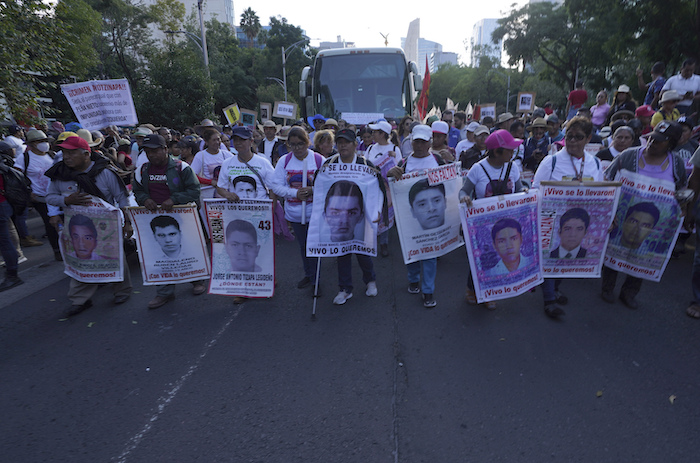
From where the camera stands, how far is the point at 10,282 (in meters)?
6.08

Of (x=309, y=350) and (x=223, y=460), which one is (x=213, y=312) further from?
(x=223, y=460)

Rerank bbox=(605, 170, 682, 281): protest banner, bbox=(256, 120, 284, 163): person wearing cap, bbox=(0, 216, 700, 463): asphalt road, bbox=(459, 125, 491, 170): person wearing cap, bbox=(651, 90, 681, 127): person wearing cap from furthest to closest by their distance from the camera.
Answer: bbox=(256, 120, 284, 163): person wearing cap < bbox=(651, 90, 681, 127): person wearing cap < bbox=(459, 125, 491, 170): person wearing cap < bbox=(605, 170, 682, 281): protest banner < bbox=(0, 216, 700, 463): asphalt road

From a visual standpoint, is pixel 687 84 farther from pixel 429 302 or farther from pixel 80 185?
pixel 80 185

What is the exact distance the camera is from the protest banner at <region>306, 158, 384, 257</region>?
4.71 metres

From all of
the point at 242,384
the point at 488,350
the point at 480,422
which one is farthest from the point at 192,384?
the point at 488,350

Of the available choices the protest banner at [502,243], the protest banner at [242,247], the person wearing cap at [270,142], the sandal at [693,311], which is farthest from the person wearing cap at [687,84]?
the protest banner at [242,247]

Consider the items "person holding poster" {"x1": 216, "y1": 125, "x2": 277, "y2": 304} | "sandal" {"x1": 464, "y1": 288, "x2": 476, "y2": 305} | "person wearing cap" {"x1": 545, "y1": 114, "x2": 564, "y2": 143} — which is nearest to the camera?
"sandal" {"x1": 464, "y1": 288, "x2": 476, "y2": 305}

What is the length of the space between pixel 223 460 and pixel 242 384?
32.5 inches

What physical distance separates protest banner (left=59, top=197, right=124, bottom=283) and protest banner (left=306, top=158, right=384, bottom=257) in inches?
89.2

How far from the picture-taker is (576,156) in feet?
14.6

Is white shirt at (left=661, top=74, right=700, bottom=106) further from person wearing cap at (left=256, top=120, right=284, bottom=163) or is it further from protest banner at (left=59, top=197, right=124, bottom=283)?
protest banner at (left=59, top=197, right=124, bottom=283)

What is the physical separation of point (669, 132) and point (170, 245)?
534 cm

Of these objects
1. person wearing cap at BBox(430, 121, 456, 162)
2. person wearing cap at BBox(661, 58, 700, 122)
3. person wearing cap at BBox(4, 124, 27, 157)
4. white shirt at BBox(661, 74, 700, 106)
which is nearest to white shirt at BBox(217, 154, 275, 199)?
person wearing cap at BBox(430, 121, 456, 162)

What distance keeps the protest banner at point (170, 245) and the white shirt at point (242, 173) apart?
0.54m
